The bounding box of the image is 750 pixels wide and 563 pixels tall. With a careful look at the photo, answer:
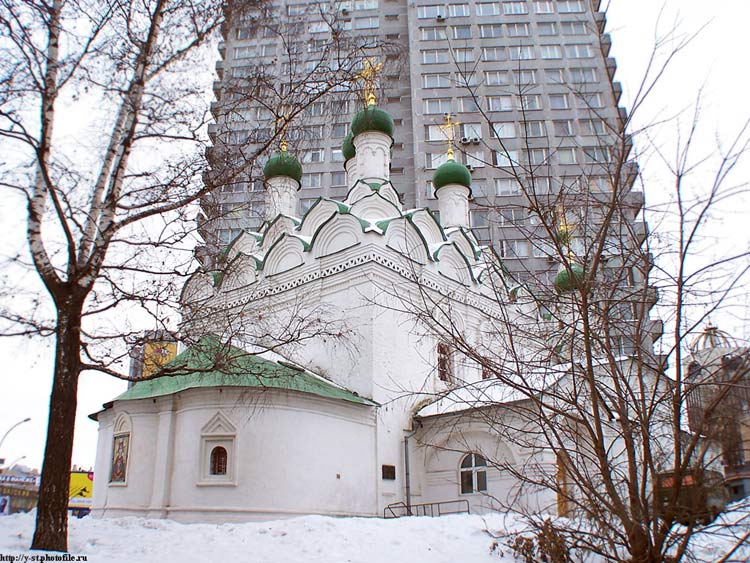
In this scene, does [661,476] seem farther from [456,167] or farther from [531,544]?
[456,167]

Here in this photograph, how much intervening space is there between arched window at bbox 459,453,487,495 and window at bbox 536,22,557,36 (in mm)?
23994

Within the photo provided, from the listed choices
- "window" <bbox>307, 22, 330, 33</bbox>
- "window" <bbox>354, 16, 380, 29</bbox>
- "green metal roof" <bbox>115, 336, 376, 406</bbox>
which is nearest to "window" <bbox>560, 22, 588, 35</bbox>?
"window" <bbox>354, 16, 380, 29</bbox>

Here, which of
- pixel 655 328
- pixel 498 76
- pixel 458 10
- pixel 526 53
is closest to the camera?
pixel 655 328

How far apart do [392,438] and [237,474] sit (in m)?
3.03

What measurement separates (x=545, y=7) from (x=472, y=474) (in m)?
25.7

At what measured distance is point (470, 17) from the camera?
29609 mm

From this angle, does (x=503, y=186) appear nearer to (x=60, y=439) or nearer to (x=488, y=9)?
(x=488, y=9)

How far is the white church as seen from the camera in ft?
29.9

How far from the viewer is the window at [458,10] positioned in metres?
29.8

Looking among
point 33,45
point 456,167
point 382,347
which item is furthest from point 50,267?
point 456,167

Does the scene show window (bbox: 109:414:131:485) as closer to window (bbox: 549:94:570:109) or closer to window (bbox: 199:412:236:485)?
window (bbox: 199:412:236:485)

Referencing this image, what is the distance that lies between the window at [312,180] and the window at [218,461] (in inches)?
776

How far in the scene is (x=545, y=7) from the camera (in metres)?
→ 29.9

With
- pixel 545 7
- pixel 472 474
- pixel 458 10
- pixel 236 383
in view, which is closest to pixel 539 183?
pixel 472 474
